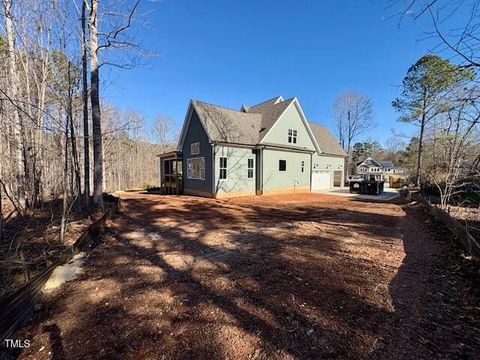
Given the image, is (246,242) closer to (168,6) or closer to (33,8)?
(168,6)

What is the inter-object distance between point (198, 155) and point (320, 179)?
480 inches

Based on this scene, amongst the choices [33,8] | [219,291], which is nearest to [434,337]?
[219,291]

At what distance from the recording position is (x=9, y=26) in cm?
791

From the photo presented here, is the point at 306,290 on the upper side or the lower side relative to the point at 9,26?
lower

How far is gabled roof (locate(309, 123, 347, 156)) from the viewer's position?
22.9m

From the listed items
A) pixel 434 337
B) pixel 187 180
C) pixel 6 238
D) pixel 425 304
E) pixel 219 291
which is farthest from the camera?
pixel 187 180

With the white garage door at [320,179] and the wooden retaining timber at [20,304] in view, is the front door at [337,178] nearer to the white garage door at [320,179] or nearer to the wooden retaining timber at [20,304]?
the white garage door at [320,179]

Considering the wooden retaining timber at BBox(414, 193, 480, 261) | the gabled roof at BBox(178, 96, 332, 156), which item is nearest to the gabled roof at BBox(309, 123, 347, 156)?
the gabled roof at BBox(178, 96, 332, 156)

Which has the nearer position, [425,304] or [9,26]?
[425,304]

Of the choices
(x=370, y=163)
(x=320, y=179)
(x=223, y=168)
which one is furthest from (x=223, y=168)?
(x=370, y=163)

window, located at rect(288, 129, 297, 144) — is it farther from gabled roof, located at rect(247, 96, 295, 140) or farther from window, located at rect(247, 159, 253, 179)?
window, located at rect(247, 159, 253, 179)

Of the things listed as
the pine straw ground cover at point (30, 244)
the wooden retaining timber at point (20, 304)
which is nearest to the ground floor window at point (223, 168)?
the pine straw ground cover at point (30, 244)

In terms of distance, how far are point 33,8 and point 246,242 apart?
10.2m

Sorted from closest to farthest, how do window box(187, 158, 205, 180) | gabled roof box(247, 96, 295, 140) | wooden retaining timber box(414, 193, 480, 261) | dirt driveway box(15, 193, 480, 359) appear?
dirt driveway box(15, 193, 480, 359)
wooden retaining timber box(414, 193, 480, 261)
window box(187, 158, 205, 180)
gabled roof box(247, 96, 295, 140)
